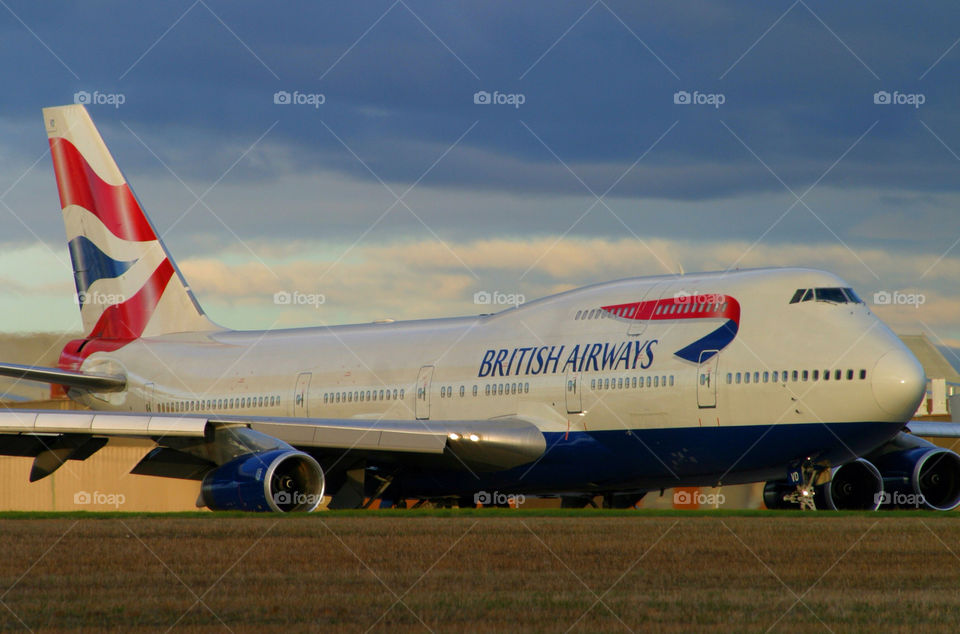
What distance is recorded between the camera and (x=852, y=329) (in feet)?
67.2

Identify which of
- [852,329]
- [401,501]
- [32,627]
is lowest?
[32,627]

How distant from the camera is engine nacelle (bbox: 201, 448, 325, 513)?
64.5 feet

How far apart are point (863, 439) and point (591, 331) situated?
17.5 ft

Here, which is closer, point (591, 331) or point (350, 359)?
point (591, 331)

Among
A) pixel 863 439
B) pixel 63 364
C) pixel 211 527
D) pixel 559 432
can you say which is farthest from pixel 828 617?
pixel 63 364

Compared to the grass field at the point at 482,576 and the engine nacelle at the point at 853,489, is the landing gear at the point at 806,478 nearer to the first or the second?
the engine nacelle at the point at 853,489

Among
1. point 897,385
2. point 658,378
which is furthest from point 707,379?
point 897,385

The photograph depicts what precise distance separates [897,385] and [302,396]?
13.4m

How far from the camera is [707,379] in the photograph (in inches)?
829

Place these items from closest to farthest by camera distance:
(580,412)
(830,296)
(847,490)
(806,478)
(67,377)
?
(806,478) < (830,296) < (580,412) < (847,490) < (67,377)

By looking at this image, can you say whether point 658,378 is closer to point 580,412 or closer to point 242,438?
point 580,412

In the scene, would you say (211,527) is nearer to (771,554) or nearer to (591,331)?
(771,554)

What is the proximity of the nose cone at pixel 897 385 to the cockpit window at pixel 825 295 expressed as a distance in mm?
1344

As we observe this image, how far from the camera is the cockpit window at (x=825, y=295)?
20.9 m
